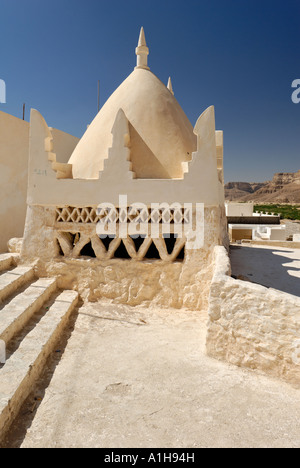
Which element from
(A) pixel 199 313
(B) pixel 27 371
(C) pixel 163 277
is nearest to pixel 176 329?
(A) pixel 199 313

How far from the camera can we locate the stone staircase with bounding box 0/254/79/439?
3094 millimetres

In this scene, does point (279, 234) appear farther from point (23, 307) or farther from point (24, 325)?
point (24, 325)

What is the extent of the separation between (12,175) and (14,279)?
4840 millimetres

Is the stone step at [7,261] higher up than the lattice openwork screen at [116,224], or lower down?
lower down

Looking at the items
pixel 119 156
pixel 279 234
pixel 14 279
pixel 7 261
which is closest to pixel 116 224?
pixel 119 156

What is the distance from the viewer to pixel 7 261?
620 centimetres

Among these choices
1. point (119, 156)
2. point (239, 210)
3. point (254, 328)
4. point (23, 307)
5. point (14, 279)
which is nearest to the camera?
point (254, 328)

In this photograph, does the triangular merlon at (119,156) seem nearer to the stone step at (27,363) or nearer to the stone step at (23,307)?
the stone step at (23,307)

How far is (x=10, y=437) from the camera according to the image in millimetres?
2717

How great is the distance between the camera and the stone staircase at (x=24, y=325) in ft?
10.2

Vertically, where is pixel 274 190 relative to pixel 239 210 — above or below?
above

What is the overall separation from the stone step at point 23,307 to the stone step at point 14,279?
173 mm

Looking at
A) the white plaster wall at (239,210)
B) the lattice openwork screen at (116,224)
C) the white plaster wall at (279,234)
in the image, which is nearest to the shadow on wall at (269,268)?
the lattice openwork screen at (116,224)
